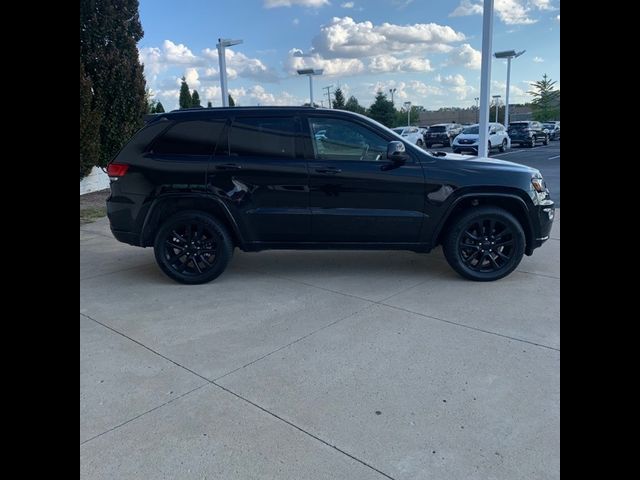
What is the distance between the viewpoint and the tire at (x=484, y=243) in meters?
5.06

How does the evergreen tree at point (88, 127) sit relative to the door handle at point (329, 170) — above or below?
above

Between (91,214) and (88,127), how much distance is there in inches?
83.5

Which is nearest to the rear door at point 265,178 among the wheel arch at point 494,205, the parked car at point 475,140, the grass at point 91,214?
the wheel arch at point 494,205

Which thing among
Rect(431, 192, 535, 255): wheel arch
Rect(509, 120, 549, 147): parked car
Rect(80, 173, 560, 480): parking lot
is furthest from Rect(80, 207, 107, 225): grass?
Rect(509, 120, 549, 147): parked car

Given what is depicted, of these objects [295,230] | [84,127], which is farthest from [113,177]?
[84,127]

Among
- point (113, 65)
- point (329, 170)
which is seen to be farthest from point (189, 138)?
point (113, 65)

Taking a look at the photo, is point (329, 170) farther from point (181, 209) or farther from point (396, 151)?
point (181, 209)

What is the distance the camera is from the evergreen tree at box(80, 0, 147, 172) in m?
11.2

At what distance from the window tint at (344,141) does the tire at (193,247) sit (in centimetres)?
132

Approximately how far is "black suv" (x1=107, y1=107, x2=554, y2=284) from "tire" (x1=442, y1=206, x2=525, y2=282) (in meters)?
0.01

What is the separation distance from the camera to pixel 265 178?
16.6 feet

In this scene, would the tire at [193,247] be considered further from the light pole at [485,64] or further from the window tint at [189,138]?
the light pole at [485,64]
